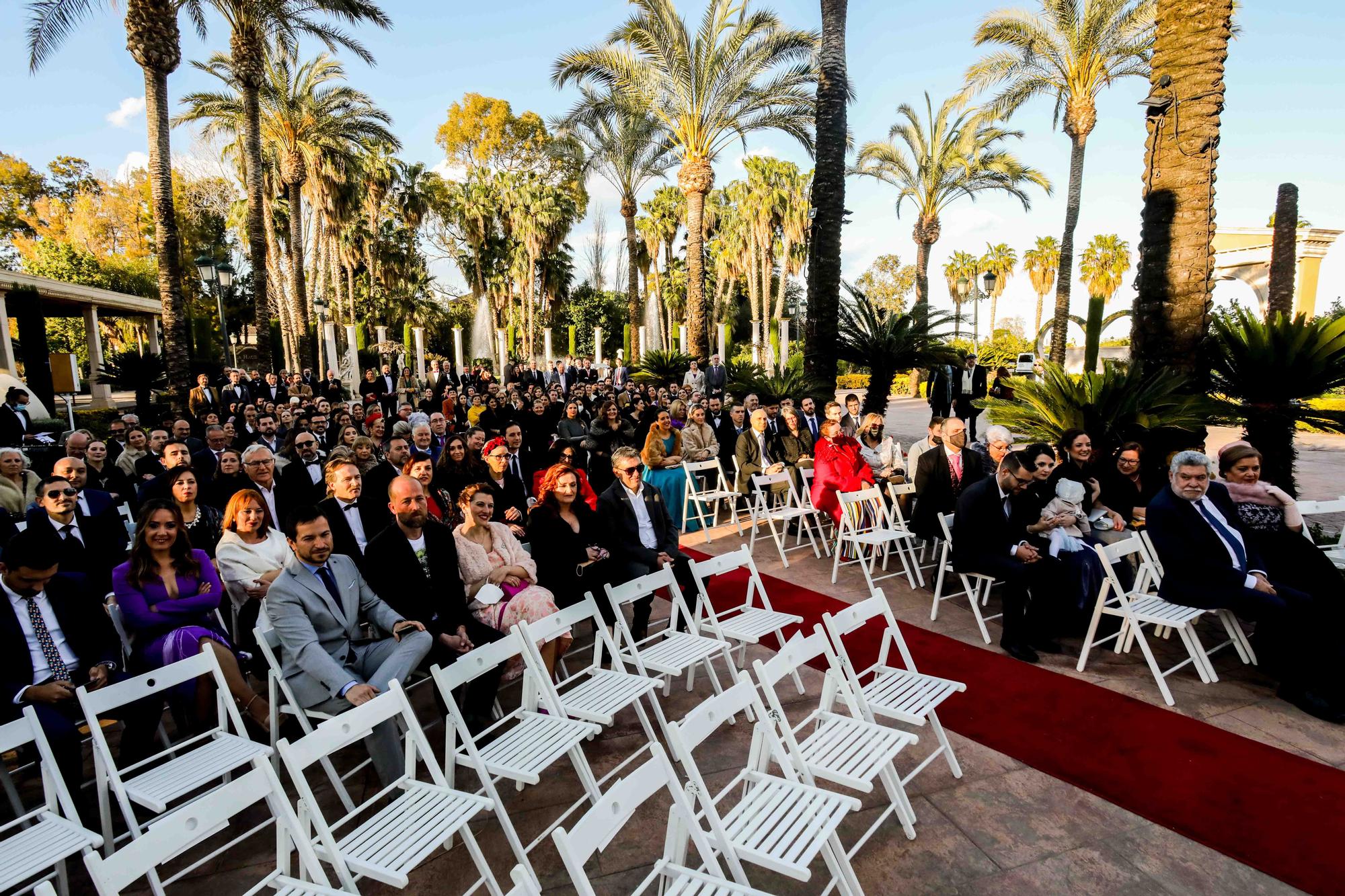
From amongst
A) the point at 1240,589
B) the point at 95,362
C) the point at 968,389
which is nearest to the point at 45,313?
the point at 95,362

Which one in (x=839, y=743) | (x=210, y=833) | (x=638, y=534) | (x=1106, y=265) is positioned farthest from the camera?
(x=1106, y=265)

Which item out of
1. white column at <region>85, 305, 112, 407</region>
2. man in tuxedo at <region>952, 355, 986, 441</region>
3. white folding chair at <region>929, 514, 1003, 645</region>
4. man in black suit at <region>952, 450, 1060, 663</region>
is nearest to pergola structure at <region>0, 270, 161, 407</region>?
white column at <region>85, 305, 112, 407</region>

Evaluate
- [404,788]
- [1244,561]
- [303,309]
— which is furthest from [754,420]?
[303,309]

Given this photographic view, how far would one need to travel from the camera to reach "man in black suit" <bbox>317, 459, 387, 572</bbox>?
4.62 m

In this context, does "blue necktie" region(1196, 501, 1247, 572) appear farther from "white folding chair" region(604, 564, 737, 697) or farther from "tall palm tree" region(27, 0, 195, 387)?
"tall palm tree" region(27, 0, 195, 387)

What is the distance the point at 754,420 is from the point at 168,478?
18.8ft

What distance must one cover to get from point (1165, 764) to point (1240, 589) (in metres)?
1.37

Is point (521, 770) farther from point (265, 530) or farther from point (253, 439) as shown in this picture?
point (253, 439)

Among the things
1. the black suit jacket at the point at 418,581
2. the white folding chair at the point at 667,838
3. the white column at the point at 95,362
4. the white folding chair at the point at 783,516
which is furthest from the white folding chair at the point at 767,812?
the white column at the point at 95,362

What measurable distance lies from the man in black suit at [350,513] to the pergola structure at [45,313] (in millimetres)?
15170

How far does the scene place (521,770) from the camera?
2.89 m

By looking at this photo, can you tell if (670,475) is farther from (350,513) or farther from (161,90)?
(161,90)

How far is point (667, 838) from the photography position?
91.0 inches

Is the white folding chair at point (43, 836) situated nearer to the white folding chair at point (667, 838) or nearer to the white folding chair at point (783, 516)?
the white folding chair at point (667, 838)
